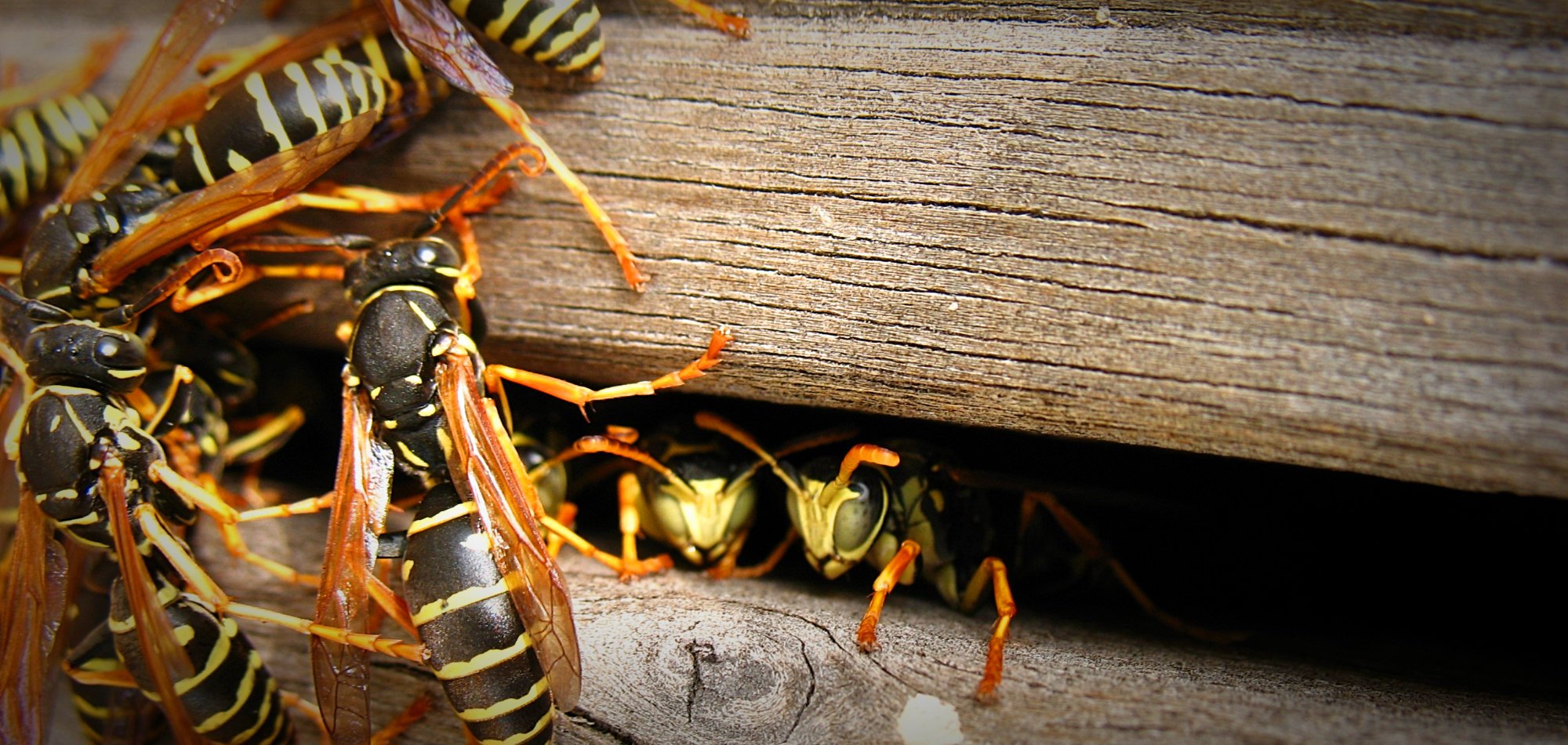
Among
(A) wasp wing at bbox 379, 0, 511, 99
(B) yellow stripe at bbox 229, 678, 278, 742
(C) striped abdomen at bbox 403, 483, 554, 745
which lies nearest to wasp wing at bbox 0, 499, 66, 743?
(B) yellow stripe at bbox 229, 678, 278, 742

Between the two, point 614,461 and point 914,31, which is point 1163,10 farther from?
point 614,461

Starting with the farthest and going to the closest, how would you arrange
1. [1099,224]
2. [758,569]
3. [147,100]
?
[758,569], [147,100], [1099,224]

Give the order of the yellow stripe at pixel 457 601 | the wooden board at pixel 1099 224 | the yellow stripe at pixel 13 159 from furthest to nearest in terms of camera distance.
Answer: the yellow stripe at pixel 13 159 → the yellow stripe at pixel 457 601 → the wooden board at pixel 1099 224

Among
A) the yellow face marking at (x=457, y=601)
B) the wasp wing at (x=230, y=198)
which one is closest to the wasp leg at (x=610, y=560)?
the yellow face marking at (x=457, y=601)

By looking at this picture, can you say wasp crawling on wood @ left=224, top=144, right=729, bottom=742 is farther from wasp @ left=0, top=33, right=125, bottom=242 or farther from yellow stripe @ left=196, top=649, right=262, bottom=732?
wasp @ left=0, top=33, right=125, bottom=242

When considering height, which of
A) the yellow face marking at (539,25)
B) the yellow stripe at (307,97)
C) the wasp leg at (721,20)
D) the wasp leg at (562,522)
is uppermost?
the wasp leg at (721,20)

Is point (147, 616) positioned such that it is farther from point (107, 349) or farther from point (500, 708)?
point (500, 708)

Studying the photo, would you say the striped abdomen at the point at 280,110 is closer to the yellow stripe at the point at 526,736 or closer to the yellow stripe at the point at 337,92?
the yellow stripe at the point at 337,92

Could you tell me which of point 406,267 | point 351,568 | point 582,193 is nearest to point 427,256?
point 406,267
